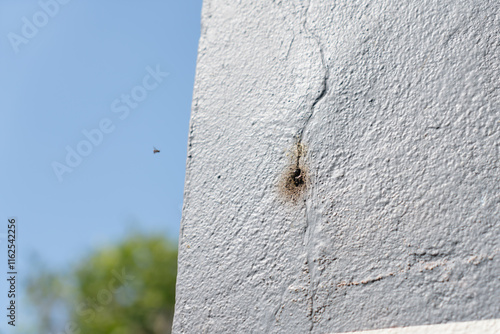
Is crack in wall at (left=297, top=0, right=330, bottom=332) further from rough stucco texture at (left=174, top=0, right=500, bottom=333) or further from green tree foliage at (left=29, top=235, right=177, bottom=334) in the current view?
green tree foliage at (left=29, top=235, right=177, bottom=334)

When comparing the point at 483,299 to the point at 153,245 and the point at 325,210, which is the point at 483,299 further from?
the point at 153,245

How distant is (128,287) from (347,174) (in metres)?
16.0

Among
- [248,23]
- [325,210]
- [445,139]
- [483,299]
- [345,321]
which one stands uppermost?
[248,23]

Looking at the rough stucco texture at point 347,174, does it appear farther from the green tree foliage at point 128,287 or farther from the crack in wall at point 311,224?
the green tree foliage at point 128,287

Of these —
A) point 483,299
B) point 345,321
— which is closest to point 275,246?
point 345,321

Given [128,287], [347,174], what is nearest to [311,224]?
[347,174]

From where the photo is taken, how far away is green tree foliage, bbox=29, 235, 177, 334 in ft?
48.3

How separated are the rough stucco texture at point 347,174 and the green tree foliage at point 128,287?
14.0 metres

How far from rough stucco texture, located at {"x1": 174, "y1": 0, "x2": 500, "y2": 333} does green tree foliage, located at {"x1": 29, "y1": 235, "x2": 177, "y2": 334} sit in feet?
45.8

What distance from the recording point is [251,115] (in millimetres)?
1381

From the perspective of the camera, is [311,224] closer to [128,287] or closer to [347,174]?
[347,174]

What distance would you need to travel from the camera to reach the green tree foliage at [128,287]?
1473cm

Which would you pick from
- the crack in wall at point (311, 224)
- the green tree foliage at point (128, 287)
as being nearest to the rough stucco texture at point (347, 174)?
the crack in wall at point (311, 224)

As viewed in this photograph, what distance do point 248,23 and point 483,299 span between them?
1.11 metres
